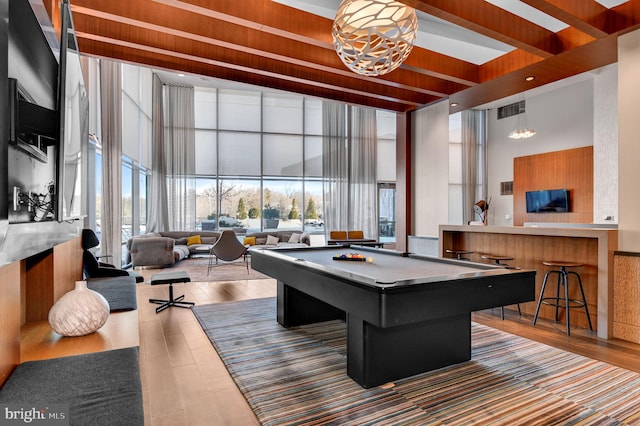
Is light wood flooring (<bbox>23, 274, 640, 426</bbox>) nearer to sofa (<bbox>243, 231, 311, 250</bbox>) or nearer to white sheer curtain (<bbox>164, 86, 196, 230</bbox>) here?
sofa (<bbox>243, 231, 311, 250</bbox>)

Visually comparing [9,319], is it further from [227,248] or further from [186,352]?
[227,248]

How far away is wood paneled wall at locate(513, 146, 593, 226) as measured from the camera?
842 centimetres

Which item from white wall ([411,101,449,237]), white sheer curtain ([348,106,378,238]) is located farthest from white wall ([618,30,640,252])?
white sheer curtain ([348,106,378,238])

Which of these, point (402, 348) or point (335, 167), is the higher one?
point (335, 167)

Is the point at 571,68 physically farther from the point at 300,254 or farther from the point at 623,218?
the point at 300,254

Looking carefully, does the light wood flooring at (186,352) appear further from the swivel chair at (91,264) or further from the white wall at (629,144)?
the white wall at (629,144)

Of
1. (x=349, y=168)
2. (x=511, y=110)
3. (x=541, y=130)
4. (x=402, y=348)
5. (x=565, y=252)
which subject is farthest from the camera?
(x=349, y=168)

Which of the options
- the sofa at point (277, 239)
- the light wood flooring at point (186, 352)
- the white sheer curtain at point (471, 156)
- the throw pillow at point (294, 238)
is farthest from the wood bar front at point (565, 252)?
the white sheer curtain at point (471, 156)

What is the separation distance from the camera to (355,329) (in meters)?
2.62

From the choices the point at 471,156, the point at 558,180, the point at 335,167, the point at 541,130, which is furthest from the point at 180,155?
the point at 558,180

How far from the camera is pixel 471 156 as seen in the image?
11.7 m

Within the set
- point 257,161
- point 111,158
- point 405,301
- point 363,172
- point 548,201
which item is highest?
point 257,161

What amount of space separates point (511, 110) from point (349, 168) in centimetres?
517

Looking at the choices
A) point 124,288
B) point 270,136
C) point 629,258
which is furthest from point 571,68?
point 270,136
